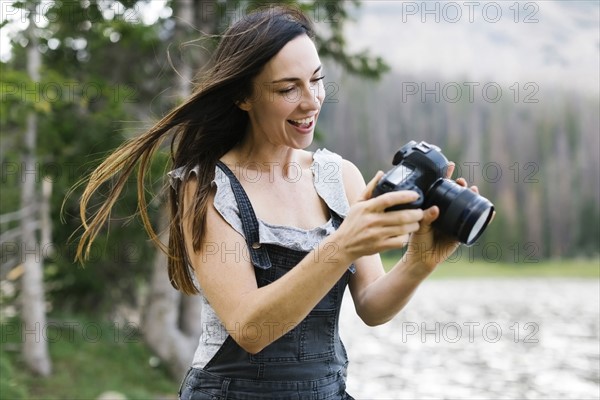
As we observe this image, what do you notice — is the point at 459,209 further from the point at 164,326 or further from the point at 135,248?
the point at 135,248

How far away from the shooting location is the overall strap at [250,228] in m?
1.43

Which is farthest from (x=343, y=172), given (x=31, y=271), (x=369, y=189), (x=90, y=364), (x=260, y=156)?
(x=90, y=364)

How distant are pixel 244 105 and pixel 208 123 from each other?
0.11 m

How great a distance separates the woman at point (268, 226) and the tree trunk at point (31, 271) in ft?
14.7

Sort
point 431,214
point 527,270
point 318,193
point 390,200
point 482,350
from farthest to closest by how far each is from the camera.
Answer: point 527,270 → point 482,350 → point 318,193 → point 431,214 → point 390,200

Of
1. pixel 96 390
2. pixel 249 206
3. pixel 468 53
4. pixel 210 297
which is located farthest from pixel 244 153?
pixel 468 53

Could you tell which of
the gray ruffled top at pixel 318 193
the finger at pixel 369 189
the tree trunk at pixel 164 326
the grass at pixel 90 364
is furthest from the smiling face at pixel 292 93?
the tree trunk at pixel 164 326

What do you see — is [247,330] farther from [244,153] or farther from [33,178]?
[33,178]

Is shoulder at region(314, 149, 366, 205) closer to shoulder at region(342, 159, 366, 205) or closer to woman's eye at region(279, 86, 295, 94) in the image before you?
shoulder at region(342, 159, 366, 205)

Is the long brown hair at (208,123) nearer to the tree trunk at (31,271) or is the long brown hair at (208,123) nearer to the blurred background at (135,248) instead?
the blurred background at (135,248)

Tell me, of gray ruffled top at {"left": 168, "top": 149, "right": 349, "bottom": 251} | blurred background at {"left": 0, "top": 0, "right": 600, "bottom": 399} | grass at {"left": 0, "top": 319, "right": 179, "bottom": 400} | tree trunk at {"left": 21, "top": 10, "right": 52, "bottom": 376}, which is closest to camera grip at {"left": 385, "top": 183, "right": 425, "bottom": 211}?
gray ruffled top at {"left": 168, "top": 149, "right": 349, "bottom": 251}

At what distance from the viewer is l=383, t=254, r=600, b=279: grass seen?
27484 mm

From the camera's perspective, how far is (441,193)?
140cm

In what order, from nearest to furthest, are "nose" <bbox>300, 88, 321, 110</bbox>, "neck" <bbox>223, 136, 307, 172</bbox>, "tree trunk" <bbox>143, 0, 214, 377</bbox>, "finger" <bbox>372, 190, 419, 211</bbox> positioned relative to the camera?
"finger" <bbox>372, 190, 419, 211</bbox> → "nose" <bbox>300, 88, 321, 110</bbox> → "neck" <bbox>223, 136, 307, 172</bbox> → "tree trunk" <bbox>143, 0, 214, 377</bbox>
